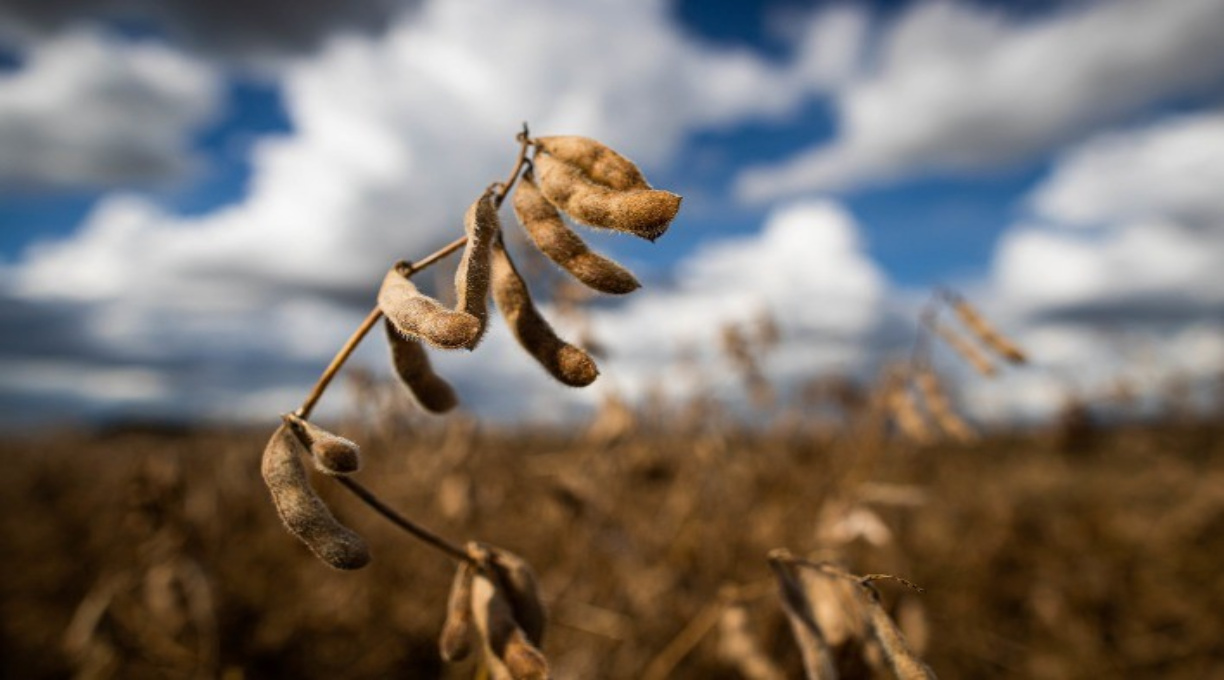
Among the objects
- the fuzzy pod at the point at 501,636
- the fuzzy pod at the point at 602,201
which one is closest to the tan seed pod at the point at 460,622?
the fuzzy pod at the point at 501,636

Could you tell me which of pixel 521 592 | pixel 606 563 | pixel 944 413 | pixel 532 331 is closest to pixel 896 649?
pixel 521 592

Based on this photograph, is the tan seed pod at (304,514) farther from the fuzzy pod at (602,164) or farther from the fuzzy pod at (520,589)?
the fuzzy pod at (602,164)

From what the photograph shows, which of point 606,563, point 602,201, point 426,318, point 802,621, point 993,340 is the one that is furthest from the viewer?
point 606,563

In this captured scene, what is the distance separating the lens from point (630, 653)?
364 centimetres

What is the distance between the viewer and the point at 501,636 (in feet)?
3.92

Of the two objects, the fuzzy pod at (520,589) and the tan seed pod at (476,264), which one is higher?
the tan seed pod at (476,264)

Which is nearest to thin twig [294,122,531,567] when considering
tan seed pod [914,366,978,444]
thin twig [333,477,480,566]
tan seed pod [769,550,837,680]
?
thin twig [333,477,480,566]

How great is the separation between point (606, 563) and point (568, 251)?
11.1 feet

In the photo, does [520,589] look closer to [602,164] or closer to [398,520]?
[398,520]

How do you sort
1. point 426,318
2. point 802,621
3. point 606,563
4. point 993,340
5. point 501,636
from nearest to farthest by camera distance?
point 426,318, point 501,636, point 802,621, point 993,340, point 606,563

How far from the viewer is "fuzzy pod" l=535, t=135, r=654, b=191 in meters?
1.07

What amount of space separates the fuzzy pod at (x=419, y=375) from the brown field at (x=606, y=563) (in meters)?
1.07

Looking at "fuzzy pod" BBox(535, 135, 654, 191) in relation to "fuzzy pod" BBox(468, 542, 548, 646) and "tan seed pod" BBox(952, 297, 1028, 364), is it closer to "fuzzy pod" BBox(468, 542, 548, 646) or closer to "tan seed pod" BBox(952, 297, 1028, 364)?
"fuzzy pod" BBox(468, 542, 548, 646)

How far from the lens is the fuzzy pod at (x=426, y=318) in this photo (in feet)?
2.93
